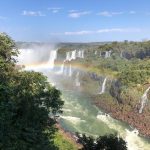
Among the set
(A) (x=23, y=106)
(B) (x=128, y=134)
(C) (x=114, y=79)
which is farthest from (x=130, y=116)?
(A) (x=23, y=106)

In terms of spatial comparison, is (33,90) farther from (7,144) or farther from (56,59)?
(56,59)

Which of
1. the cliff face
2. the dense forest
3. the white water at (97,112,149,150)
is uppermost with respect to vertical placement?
the dense forest

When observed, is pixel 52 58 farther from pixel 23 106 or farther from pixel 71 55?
pixel 23 106

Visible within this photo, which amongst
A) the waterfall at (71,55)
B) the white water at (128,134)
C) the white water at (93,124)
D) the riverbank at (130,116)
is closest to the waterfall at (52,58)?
the waterfall at (71,55)

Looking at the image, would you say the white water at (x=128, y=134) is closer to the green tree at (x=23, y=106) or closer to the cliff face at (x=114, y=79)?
the cliff face at (x=114, y=79)

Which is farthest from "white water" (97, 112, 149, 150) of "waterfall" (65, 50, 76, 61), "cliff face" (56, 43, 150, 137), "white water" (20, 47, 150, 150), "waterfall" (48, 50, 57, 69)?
"waterfall" (65, 50, 76, 61)

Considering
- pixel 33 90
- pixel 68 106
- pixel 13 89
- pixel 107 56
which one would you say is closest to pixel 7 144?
pixel 13 89

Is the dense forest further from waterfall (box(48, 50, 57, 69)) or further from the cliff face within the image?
waterfall (box(48, 50, 57, 69))
